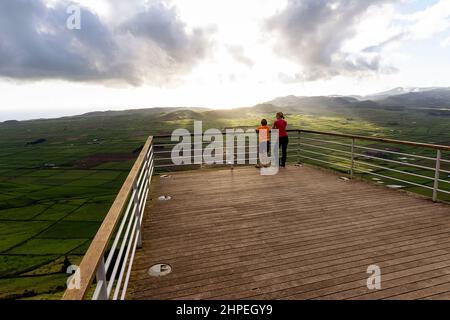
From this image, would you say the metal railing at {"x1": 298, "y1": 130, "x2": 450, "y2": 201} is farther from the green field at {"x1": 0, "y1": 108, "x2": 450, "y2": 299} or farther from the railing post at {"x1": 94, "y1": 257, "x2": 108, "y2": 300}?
the green field at {"x1": 0, "y1": 108, "x2": 450, "y2": 299}

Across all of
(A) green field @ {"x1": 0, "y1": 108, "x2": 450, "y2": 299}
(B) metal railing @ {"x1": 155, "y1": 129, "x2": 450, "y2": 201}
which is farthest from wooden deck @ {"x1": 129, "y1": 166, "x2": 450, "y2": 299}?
(A) green field @ {"x1": 0, "y1": 108, "x2": 450, "y2": 299}

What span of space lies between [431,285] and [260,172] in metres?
6.76

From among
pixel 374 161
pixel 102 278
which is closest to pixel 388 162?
pixel 374 161

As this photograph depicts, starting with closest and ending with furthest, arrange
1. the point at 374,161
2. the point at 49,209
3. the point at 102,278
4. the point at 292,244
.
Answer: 1. the point at 102,278
2. the point at 292,244
3. the point at 49,209
4. the point at 374,161

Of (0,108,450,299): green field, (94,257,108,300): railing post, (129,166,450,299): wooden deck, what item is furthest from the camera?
(0,108,450,299): green field

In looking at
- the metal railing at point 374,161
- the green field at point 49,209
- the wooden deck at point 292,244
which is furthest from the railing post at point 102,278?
the green field at point 49,209

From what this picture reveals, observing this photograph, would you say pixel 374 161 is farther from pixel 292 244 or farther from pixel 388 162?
pixel 292 244

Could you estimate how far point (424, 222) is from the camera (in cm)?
567

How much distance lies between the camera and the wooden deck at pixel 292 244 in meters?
3.59

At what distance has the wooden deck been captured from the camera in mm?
3590

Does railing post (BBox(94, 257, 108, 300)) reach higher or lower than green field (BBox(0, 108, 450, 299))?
higher

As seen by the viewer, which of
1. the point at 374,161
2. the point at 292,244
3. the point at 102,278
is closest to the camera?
the point at 102,278

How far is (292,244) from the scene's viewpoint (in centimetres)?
473

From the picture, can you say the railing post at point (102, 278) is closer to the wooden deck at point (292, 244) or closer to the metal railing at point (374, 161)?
the wooden deck at point (292, 244)
